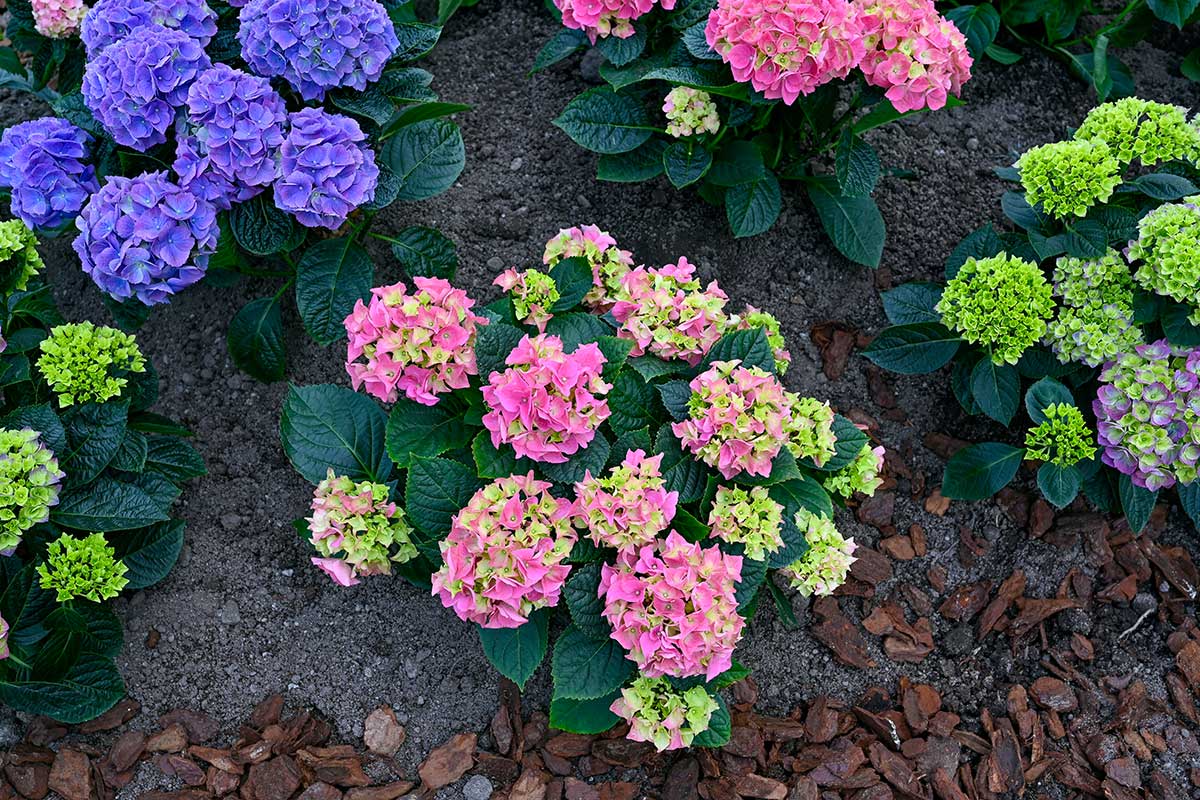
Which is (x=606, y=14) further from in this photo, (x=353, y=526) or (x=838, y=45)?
(x=353, y=526)

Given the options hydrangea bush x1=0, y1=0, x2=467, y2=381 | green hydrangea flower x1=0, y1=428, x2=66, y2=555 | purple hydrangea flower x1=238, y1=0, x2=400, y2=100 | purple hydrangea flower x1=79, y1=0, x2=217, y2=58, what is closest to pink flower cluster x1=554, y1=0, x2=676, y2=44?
hydrangea bush x1=0, y1=0, x2=467, y2=381

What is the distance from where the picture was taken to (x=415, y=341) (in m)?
2.33

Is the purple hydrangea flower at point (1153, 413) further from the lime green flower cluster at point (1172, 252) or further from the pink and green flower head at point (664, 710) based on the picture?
the pink and green flower head at point (664, 710)

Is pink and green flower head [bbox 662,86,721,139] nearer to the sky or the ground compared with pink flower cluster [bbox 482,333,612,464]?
nearer to the sky

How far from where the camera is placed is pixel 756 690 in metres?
2.82

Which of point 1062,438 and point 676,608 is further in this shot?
point 1062,438

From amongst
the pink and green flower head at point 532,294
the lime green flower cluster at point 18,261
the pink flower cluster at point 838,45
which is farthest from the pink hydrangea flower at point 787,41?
the lime green flower cluster at point 18,261

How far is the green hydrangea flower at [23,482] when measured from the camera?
242cm

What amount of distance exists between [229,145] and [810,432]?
1.58 meters

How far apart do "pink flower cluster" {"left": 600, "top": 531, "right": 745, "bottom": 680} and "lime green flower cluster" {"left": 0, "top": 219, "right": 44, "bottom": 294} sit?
1.76 m

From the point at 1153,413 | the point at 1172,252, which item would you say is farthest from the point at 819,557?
the point at 1172,252

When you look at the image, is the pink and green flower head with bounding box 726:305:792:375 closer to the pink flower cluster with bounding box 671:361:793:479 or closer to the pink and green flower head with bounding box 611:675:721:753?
the pink flower cluster with bounding box 671:361:793:479

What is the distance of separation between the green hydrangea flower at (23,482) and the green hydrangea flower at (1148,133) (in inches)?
113

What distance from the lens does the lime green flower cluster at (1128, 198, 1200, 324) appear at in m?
2.64
